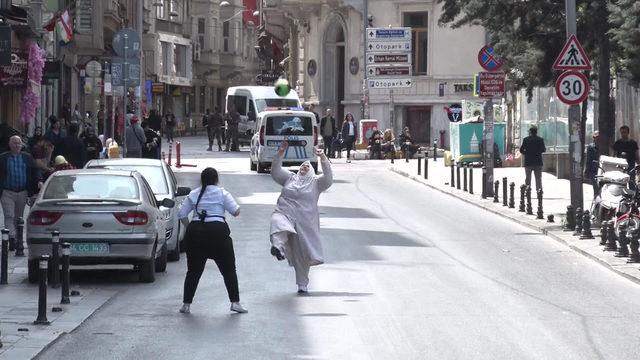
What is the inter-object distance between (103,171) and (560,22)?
11715 mm

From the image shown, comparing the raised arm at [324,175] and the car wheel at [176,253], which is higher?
the raised arm at [324,175]

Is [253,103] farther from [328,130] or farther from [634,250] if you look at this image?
[634,250]

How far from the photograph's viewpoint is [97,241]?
58.5 feet

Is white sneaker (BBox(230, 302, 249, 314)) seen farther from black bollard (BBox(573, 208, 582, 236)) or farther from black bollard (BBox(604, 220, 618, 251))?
black bollard (BBox(573, 208, 582, 236))

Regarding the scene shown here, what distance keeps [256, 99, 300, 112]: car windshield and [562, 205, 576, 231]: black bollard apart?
35.0m

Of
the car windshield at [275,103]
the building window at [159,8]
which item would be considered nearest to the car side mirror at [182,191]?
the car windshield at [275,103]

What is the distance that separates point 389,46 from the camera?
174ft

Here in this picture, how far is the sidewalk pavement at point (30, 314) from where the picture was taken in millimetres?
12960

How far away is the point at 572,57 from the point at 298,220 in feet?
30.0

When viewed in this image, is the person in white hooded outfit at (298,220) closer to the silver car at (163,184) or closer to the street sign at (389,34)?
the silver car at (163,184)

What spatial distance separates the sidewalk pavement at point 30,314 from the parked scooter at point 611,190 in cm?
945

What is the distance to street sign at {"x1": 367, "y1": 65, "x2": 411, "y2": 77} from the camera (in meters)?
52.6

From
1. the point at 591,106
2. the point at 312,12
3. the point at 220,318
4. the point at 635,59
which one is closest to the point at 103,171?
the point at 220,318

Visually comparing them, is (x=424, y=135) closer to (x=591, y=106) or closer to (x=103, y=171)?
(x=591, y=106)
